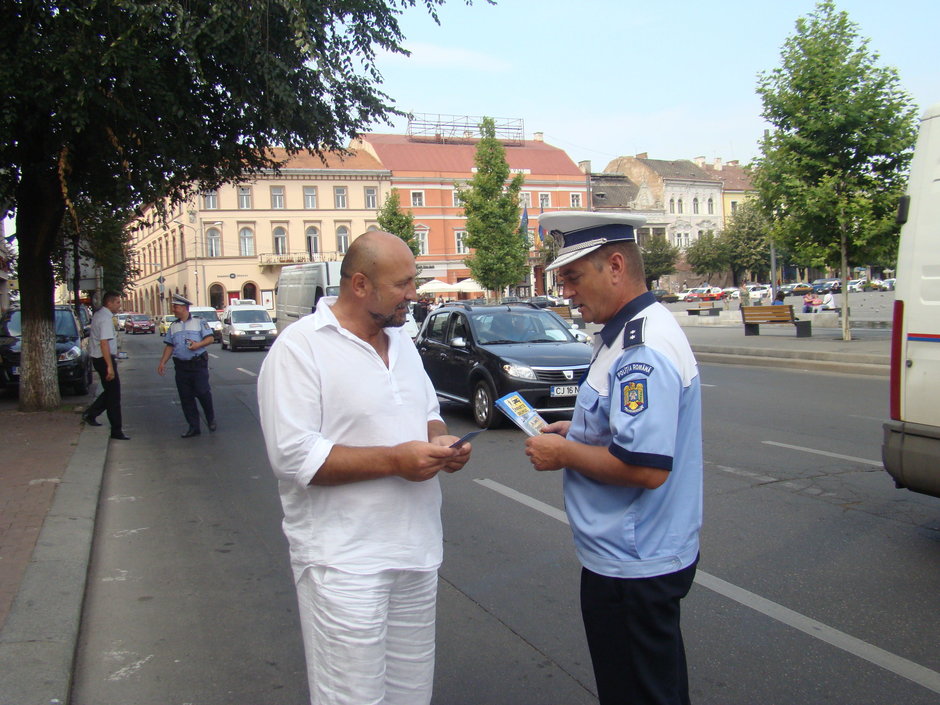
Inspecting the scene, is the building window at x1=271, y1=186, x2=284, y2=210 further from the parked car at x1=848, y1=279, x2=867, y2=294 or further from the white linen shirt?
the white linen shirt

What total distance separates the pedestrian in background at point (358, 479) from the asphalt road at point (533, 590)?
4.20ft

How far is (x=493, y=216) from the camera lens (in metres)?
A: 53.4

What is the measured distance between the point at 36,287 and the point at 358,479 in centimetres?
1218

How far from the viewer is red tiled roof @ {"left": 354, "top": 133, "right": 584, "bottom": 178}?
72.9 m

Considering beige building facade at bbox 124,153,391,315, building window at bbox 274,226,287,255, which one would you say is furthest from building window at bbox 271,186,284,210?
building window at bbox 274,226,287,255

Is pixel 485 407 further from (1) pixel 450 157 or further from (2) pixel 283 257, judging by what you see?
(1) pixel 450 157

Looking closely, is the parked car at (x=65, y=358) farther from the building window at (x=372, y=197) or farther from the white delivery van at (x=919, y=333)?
the building window at (x=372, y=197)

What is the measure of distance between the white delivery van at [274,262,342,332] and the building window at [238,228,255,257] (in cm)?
4045

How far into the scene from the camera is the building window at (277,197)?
69.6 m

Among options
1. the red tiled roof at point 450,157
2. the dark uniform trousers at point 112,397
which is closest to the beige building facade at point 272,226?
the red tiled roof at point 450,157

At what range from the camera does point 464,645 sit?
409 centimetres

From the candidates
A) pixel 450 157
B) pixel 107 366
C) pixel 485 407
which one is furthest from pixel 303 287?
pixel 450 157

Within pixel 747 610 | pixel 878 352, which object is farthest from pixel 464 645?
pixel 878 352

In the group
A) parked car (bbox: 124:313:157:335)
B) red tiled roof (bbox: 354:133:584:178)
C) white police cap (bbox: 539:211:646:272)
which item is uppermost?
red tiled roof (bbox: 354:133:584:178)
